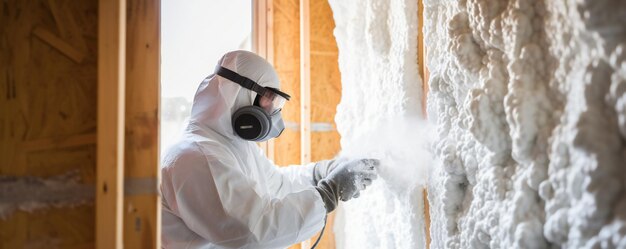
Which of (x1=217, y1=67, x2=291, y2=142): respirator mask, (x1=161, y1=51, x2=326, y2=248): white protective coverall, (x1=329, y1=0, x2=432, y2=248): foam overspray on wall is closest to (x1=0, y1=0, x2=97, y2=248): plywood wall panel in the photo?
(x1=161, y1=51, x2=326, y2=248): white protective coverall

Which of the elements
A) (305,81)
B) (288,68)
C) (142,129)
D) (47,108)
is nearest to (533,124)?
(142,129)

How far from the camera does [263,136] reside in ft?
6.35

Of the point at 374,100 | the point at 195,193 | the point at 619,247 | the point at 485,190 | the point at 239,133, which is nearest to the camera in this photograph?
the point at 619,247

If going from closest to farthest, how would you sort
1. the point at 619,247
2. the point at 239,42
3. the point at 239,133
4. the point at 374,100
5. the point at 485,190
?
the point at 619,247
the point at 485,190
the point at 239,133
the point at 374,100
the point at 239,42

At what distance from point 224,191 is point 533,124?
1.02 meters

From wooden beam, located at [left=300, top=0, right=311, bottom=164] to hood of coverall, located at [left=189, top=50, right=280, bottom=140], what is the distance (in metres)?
0.99

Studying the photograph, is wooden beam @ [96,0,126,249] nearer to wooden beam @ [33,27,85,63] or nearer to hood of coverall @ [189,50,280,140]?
wooden beam @ [33,27,85,63]

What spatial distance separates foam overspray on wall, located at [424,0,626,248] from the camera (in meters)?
0.94

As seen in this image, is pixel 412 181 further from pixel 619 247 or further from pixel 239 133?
pixel 619 247

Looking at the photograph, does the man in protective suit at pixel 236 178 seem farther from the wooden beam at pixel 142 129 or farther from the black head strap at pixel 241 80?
the wooden beam at pixel 142 129

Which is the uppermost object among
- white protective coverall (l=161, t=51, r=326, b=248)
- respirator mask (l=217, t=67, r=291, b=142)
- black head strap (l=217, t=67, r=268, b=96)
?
black head strap (l=217, t=67, r=268, b=96)

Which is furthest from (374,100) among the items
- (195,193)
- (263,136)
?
(195,193)

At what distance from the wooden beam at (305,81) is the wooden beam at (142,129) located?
182cm

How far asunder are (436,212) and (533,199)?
0.61 m
